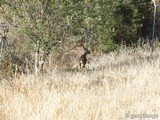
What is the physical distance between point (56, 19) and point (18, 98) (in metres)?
3.85

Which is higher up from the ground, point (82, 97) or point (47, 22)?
point (47, 22)

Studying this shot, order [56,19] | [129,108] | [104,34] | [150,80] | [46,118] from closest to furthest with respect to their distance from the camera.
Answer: [46,118], [129,108], [150,80], [56,19], [104,34]

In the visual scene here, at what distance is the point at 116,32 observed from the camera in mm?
16312

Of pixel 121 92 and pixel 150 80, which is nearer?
pixel 121 92

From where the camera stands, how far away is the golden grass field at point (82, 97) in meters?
4.04

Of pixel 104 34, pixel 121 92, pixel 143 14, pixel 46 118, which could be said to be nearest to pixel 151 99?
pixel 121 92

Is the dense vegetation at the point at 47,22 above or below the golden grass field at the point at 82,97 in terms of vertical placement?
above

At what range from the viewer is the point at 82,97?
459 centimetres

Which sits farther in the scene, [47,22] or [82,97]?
[47,22]

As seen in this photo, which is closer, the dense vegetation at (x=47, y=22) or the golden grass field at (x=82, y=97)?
the golden grass field at (x=82, y=97)

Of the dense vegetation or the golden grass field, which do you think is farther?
the dense vegetation

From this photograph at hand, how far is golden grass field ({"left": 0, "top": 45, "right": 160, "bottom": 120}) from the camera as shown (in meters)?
4.04

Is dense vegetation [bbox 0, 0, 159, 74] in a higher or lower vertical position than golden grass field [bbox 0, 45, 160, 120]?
higher

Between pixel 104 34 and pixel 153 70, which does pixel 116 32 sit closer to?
pixel 104 34
